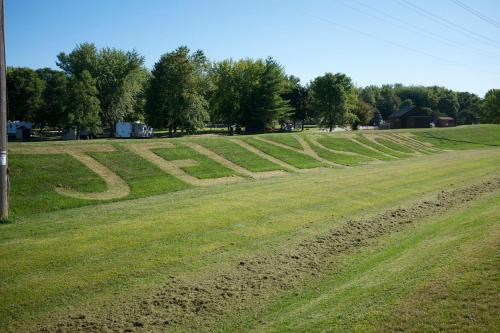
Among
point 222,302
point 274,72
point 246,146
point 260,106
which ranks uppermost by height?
point 274,72

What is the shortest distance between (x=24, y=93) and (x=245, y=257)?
88.3 metres

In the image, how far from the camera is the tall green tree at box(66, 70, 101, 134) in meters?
58.8

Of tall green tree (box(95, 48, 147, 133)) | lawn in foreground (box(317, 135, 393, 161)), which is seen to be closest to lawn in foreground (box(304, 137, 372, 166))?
lawn in foreground (box(317, 135, 393, 161))

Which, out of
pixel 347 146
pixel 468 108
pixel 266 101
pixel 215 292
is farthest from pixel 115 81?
pixel 468 108

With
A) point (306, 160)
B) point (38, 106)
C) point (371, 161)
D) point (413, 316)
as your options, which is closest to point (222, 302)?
point (413, 316)

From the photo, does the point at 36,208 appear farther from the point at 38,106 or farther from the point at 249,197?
the point at 38,106

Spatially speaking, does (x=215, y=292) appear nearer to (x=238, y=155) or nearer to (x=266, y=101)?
(x=238, y=155)

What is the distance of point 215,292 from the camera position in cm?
862

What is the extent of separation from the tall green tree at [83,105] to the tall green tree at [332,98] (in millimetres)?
40272

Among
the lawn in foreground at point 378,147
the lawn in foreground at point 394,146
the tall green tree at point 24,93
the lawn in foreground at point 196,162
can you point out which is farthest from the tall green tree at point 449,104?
the lawn in foreground at point 196,162

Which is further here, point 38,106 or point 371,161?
point 38,106

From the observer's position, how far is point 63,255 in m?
10.7

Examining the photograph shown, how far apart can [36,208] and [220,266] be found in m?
10.6

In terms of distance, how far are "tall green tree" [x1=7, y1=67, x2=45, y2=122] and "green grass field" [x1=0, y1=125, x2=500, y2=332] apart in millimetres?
70898
